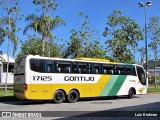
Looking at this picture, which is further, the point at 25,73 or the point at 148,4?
the point at 148,4

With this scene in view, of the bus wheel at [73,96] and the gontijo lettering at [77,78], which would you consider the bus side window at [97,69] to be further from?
the bus wheel at [73,96]

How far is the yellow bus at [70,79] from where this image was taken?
20025mm

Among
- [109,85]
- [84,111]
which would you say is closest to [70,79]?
[109,85]

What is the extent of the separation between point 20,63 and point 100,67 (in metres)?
6.25

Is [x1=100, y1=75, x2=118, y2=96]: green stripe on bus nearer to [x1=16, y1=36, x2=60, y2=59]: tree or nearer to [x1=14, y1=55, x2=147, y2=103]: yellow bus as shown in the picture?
[x1=14, y1=55, x2=147, y2=103]: yellow bus

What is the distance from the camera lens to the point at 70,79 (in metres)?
22.0

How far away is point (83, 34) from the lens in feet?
118

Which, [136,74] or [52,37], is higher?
[52,37]

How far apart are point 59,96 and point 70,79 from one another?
137cm

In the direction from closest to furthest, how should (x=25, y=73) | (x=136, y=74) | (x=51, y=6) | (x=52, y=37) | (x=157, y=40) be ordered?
1. (x=25, y=73)
2. (x=136, y=74)
3. (x=51, y=6)
4. (x=52, y=37)
5. (x=157, y=40)

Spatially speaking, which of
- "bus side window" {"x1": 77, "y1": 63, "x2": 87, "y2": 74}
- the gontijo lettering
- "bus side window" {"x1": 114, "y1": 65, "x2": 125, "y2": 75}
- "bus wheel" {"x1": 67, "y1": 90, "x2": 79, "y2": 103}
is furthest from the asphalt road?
"bus side window" {"x1": 114, "y1": 65, "x2": 125, "y2": 75}

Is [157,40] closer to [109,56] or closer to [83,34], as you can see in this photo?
[109,56]

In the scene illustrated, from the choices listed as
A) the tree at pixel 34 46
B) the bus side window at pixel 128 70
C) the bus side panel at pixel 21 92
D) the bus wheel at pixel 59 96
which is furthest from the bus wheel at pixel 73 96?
the tree at pixel 34 46

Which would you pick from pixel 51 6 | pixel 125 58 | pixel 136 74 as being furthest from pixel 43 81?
pixel 125 58
